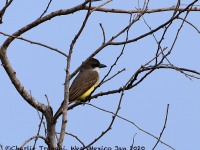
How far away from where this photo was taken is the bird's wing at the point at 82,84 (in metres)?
8.13

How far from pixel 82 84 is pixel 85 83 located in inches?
3.0

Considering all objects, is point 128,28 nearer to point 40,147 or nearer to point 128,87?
point 128,87

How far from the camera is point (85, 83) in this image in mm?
8570

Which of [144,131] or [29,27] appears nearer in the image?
[144,131]

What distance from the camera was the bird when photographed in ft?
26.8

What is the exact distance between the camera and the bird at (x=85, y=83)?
26.8ft

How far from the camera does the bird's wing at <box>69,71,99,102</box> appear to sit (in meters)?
8.13

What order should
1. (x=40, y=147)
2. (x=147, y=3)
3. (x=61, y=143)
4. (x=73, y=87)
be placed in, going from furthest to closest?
(x=73, y=87), (x=147, y=3), (x=40, y=147), (x=61, y=143)

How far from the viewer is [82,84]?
852 centimetres

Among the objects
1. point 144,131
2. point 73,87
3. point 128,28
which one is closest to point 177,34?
point 128,28

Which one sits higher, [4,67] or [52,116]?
[4,67]

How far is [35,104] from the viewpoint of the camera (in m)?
6.00

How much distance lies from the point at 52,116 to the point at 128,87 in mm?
1218

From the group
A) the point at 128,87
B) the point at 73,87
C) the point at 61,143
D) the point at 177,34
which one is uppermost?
the point at 73,87
